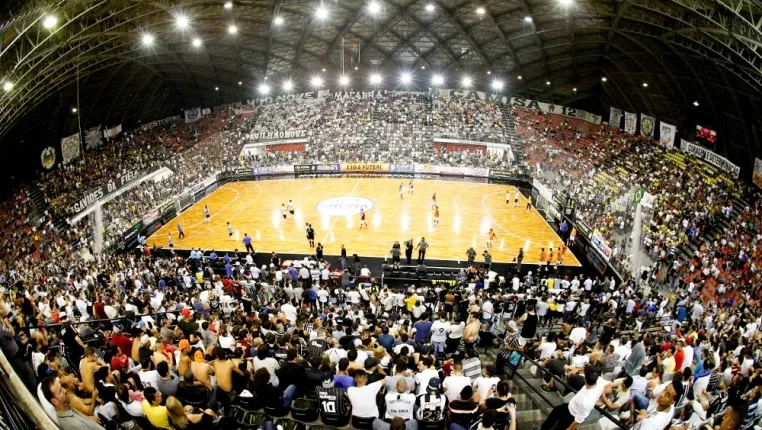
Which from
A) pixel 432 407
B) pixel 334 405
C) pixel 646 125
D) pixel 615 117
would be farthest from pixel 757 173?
pixel 334 405

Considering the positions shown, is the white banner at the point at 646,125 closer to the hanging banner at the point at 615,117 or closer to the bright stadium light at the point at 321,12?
the hanging banner at the point at 615,117

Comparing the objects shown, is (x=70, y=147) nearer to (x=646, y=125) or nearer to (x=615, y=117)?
(x=615, y=117)

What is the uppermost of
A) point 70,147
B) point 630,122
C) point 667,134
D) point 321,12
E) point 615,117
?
point 321,12

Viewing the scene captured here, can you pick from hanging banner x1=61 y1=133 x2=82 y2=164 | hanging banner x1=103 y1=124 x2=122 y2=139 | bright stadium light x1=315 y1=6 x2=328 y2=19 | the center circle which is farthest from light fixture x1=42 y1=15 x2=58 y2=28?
hanging banner x1=103 y1=124 x2=122 y2=139

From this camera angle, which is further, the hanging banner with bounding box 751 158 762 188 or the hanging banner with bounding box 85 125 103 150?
the hanging banner with bounding box 85 125 103 150

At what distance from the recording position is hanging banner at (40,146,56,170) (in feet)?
122

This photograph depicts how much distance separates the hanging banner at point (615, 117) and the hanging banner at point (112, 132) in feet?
163

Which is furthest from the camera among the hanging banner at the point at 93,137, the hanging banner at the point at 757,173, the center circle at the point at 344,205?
the hanging banner at the point at 93,137

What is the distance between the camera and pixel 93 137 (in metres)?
43.9

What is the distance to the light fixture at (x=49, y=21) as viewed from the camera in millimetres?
19083

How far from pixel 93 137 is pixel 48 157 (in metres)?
6.52

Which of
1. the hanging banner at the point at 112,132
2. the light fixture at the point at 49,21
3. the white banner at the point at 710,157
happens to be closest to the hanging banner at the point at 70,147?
the hanging banner at the point at 112,132

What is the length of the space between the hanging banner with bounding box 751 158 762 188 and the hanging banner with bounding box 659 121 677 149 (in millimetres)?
8940

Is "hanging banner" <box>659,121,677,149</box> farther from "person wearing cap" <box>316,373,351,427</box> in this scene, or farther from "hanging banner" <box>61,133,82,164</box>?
"hanging banner" <box>61,133,82,164</box>
